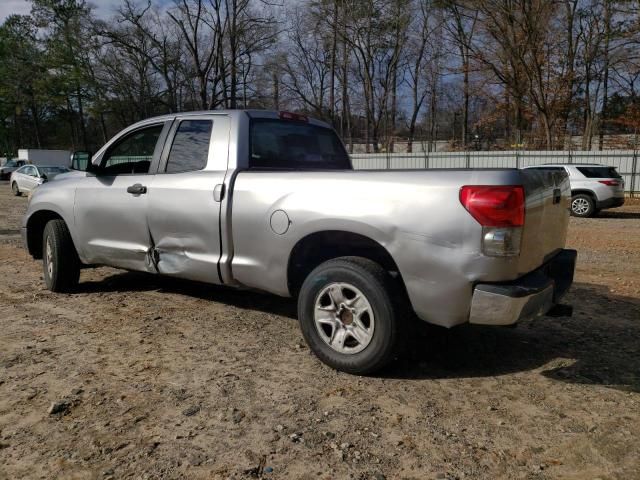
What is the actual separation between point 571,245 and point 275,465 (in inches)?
330

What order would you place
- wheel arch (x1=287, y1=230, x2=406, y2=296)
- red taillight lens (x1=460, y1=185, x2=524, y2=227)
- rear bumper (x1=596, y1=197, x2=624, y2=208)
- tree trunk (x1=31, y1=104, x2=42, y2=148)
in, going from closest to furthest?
red taillight lens (x1=460, y1=185, x2=524, y2=227) < wheel arch (x1=287, y1=230, x2=406, y2=296) < rear bumper (x1=596, y1=197, x2=624, y2=208) < tree trunk (x1=31, y1=104, x2=42, y2=148)

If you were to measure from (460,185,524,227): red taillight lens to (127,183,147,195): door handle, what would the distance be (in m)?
2.93

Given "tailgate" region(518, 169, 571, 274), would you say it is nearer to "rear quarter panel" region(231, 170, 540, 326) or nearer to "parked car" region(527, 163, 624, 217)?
"rear quarter panel" region(231, 170, 540, 326)

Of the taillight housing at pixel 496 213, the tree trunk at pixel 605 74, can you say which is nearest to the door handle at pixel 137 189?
the taillight housing at pixel 496 213

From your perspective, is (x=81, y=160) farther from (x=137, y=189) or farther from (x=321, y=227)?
(x=321, y=227)

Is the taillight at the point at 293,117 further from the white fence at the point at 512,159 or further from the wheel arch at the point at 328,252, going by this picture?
the white fence at the point at 512,159

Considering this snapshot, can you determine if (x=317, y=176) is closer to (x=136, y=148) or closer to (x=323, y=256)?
(x=323, y=256)

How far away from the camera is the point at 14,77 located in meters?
48.4

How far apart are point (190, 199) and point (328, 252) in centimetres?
125

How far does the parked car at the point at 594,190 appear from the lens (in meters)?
14.6

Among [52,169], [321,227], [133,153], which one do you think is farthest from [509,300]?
[52,169]

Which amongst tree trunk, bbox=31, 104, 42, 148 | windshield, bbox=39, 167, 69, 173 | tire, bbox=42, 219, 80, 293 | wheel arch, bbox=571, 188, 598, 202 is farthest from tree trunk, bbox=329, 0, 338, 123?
tire, bbox=42, 219, 80, 293

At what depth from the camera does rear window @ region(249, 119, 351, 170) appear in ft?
14.7

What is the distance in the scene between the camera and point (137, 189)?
4.70 m
